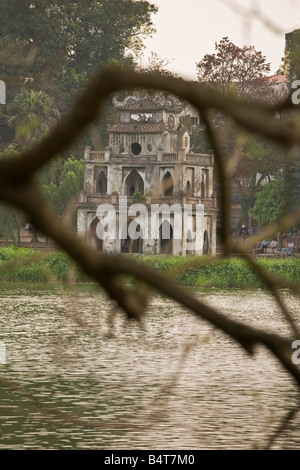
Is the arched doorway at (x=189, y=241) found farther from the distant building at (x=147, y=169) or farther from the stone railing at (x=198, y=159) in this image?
the stone railing at (x=198, y=159)

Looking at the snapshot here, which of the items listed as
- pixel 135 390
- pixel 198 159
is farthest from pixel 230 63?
pixel 135 390

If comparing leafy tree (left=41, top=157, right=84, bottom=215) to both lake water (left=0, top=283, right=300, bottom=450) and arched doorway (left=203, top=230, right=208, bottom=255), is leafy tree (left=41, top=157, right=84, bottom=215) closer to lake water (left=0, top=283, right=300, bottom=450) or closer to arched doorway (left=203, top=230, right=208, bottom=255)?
Answer: arched doorway (left=203, top=230, right=208, bottom=255)

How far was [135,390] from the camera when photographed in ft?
42.6

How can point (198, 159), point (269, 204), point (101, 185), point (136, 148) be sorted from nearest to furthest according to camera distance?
point (198, 159) → point (136, 148) → point (269, 204) → point (101, 185)

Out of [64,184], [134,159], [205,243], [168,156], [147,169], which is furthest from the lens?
[205,243]

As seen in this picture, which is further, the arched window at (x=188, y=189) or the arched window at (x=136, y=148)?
the arched window at (x=136, y=148)

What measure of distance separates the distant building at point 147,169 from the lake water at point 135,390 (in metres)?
21.7

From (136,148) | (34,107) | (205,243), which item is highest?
(34,107)

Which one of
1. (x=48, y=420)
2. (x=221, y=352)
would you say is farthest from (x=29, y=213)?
(x=221, y=352)

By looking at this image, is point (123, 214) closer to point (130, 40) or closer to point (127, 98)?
point (127, 98)

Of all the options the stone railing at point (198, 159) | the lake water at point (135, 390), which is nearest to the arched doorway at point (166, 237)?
the stone railing at point (198, 159)

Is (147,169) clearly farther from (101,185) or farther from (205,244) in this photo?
(205,244)

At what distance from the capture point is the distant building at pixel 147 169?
146ft

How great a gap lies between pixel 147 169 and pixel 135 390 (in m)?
32.8
